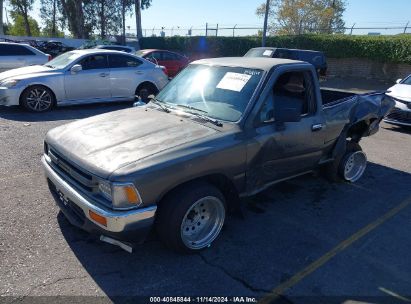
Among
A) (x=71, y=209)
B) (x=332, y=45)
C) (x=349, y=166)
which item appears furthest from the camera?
(x=332, y=45)

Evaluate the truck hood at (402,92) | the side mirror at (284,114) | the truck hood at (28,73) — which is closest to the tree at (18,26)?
the truck hood at (28,73)

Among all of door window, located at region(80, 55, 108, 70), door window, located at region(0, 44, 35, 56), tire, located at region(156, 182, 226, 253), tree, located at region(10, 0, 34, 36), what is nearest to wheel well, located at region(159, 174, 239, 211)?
tire, located at region(156, 182, 226, 253)

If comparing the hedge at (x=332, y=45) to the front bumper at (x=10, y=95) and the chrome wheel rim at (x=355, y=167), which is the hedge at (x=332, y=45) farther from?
the front bumper at (x=10, y=95)

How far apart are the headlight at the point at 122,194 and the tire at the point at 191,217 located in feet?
1.17

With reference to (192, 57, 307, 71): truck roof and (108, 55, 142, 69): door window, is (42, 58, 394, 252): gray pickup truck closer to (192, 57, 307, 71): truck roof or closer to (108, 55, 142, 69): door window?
(192, 57, 307, 71): truck roof

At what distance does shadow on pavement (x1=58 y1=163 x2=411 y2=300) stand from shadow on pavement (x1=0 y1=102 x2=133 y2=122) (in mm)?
5278

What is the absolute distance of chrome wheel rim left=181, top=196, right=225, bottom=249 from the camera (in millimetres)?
3455

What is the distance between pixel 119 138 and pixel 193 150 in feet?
2.46

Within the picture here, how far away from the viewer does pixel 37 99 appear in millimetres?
8914

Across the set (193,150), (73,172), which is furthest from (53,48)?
(193,150)

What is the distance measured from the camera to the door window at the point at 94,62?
9.55 m

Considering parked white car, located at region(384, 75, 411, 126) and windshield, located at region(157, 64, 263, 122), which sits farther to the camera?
parked white car, located at region(384, 75, 411, 126)

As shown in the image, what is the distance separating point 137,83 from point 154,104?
6.34 m

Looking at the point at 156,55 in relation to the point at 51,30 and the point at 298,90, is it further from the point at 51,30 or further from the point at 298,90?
the point at 51,30
